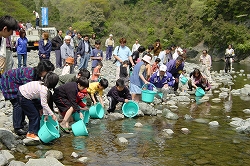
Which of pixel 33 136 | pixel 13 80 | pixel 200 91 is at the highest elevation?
pixel 13 80

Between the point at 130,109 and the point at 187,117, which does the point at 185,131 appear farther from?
the point at 130,109

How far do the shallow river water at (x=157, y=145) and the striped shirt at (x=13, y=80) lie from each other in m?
0.98

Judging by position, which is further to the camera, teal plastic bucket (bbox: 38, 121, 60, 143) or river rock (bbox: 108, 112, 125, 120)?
river rock (bbox: 108, 112, 125, 120)

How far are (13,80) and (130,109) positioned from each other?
3.09 m

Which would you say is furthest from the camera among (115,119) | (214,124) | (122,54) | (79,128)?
(122,54)

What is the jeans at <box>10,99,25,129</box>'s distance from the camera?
5.26 m

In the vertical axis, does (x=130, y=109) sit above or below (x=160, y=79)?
below

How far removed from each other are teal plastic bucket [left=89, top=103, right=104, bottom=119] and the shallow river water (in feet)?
0.57

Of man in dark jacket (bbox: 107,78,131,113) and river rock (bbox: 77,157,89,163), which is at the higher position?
man in dark jacket (bbox: 107,78,131,113)

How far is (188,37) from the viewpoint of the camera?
142ft

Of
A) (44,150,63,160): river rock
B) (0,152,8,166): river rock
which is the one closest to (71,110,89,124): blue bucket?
(44,150,63,160): river rock

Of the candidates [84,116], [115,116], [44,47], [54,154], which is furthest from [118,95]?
[44,47]

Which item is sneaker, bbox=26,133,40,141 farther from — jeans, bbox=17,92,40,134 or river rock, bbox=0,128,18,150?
river rock, bbox=0,128,18,150

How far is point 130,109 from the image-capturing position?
24.8 feet
